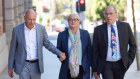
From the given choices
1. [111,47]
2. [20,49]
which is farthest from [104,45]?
[20,49]

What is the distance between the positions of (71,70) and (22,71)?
780 mm

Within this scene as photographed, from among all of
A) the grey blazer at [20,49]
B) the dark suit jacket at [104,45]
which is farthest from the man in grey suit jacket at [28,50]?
the dark suit jacket at [104,45]

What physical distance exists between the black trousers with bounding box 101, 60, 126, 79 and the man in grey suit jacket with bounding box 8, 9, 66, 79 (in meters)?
0.69

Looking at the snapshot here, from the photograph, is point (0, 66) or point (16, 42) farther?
point (0, 66)

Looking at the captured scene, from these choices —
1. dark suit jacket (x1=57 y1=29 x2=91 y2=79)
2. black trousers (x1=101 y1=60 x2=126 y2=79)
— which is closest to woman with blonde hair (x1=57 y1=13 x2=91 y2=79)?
dark suit jacket (x1=57 y1=29 x2=91 y2=79)

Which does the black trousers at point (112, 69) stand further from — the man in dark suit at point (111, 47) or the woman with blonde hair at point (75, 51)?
the woman with blonde hair at point (75, 51)

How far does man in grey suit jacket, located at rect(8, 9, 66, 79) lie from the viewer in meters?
6.60

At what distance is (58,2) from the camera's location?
5182 inches

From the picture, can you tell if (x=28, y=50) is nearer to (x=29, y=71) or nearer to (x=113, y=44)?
(x=29, y=71)

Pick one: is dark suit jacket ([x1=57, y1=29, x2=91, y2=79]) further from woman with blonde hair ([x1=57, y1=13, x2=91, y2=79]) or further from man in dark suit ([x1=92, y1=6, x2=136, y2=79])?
man in dark suit ([x1=92, y1=6, x2=136, y2=79])

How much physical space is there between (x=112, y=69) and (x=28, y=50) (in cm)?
137

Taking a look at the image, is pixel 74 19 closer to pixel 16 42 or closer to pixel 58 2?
pixel 16 42

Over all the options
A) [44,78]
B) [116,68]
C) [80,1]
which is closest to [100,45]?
[116,68]

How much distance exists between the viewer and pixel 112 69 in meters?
6.55
